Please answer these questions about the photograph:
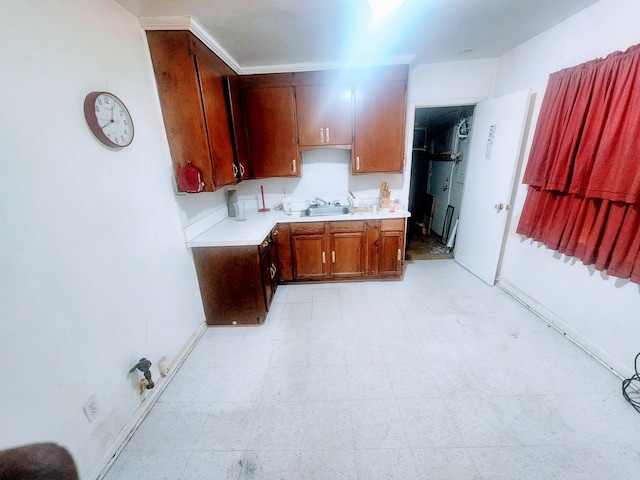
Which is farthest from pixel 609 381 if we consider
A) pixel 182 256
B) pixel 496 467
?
pixel 182 256

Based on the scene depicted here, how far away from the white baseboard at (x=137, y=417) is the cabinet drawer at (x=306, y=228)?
146cm

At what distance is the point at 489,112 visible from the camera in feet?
9.25

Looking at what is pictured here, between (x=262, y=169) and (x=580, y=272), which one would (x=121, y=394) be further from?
(x=580, y=272)

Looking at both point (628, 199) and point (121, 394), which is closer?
point (121, 394)

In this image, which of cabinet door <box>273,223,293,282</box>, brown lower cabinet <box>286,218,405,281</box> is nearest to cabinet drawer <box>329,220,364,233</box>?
brown lower cabinet <box>286,218,405,281</box>

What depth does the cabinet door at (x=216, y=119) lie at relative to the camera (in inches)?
76.8

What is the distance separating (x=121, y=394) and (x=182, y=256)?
99 centimetres

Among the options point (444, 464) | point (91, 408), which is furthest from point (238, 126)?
point (444, 464)

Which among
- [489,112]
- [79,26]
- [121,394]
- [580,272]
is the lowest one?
[121,394]

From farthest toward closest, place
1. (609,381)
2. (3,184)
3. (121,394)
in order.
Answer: (609,381)
(121,394)
(3,184)

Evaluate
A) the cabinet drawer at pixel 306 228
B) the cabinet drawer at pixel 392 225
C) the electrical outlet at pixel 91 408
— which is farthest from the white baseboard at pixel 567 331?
the electrical outlet at pixel 91 408

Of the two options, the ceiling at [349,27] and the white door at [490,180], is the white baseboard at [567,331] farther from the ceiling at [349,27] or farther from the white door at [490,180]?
the ceiling at [349,27]

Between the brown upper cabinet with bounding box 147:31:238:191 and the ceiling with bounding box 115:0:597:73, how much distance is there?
133mm

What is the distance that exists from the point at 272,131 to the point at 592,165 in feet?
9.01
